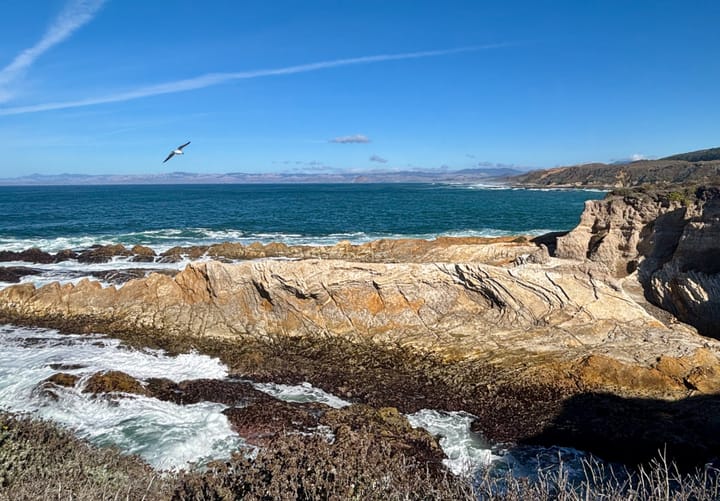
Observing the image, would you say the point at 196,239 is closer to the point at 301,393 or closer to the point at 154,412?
the point at 154,412

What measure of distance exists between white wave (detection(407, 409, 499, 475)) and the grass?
5.42 feet

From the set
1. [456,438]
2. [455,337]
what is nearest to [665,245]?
[455,337]

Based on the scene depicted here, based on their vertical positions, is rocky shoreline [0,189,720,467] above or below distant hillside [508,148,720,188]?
below

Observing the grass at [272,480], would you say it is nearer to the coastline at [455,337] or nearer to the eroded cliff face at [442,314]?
the coastline at [455,337]

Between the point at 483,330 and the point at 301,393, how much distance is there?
16.9ft

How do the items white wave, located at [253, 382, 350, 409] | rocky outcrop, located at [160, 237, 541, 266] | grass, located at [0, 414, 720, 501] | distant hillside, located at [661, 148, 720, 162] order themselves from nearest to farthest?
grass, located at [0, 414, 720, 501]
white wave, located at [253, 382, 350, 409]
rocky outcrop, located at [160, 237, 541, 266]
distant hillside, located at [661, 148, 720, 162]

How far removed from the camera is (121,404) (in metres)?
10.8

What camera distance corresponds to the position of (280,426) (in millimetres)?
9828

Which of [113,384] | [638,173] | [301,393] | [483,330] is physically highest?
[638,173]

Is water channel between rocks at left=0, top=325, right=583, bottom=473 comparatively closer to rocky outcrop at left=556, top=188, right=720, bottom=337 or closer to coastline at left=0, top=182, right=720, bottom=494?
coastline at left=0, top=182, right=720, bottom=494

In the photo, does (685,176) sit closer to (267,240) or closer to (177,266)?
(267,240)

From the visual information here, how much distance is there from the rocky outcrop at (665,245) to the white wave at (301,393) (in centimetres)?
1049

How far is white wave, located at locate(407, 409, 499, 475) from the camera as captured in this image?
8.95m

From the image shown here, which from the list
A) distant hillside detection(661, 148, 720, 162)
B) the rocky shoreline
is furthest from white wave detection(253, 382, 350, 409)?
distant hillside detection(661, 148, 720, 162)
